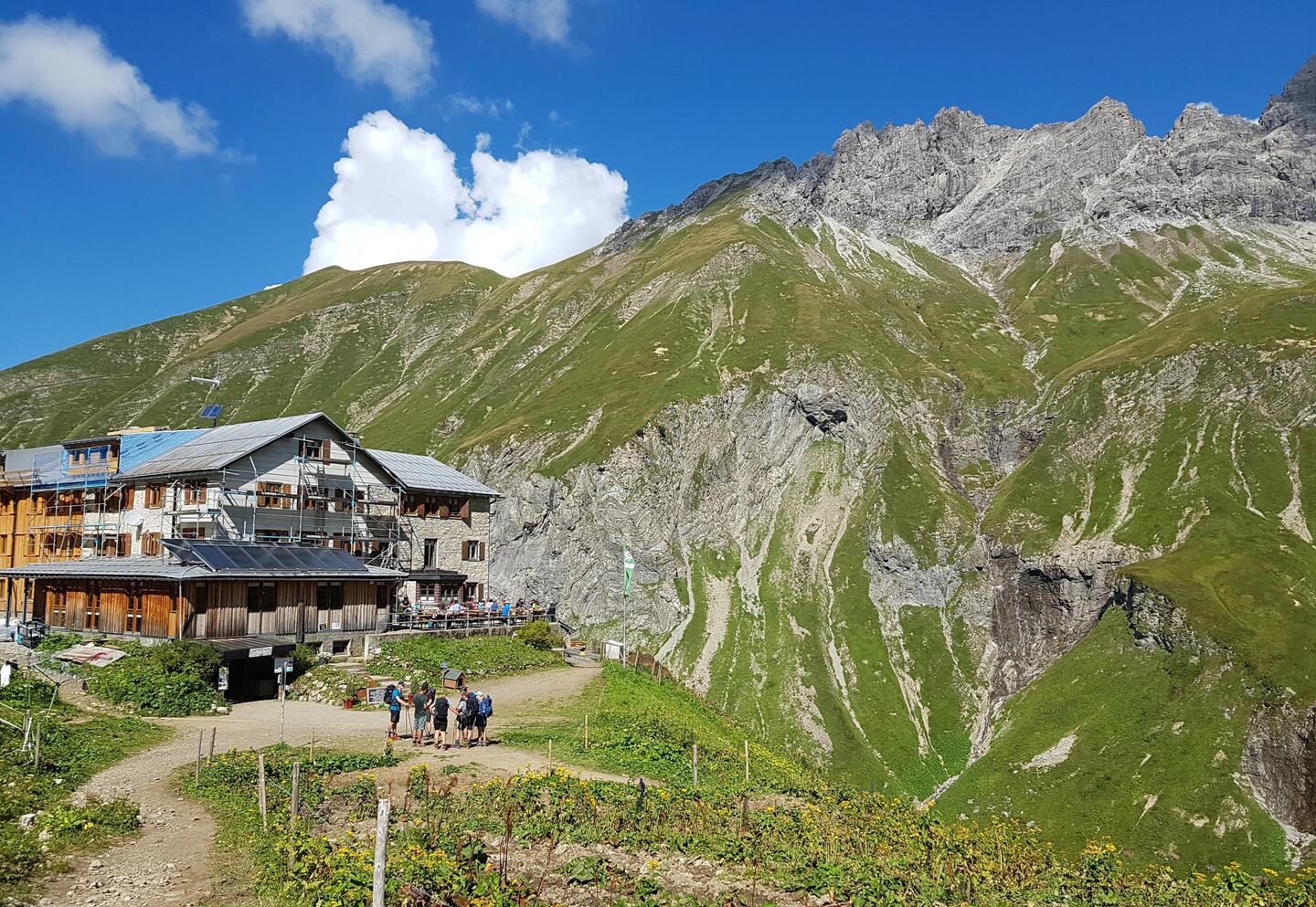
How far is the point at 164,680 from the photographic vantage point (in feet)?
135

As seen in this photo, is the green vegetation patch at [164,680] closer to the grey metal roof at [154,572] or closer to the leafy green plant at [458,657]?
the grey metal roof at [154,572]

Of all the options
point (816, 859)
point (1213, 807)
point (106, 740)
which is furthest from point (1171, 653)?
point (106, 740)

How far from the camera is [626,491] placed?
14000 cm

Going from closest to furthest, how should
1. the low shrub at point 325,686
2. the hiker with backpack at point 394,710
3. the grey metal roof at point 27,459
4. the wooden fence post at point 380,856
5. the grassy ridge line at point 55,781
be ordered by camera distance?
the wooden fence post at point 380,856 → the grassy ridge line at point 55,781 → the hiker with backpack at point 394,710 → the low shrub at point 325,686 → the grey metal roof at point 27,459

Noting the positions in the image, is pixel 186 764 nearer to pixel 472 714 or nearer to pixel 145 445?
pixel 472 714

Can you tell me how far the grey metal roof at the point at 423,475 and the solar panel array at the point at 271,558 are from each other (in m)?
16.1

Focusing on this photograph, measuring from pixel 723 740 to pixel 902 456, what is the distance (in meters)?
115

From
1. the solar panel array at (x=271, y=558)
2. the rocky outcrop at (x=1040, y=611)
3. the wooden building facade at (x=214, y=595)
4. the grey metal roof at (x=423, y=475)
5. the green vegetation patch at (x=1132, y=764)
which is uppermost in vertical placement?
the grey metal roof at (x=423, y=475)

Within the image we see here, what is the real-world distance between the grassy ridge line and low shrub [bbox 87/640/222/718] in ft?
8.84

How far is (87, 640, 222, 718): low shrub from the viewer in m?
39.7

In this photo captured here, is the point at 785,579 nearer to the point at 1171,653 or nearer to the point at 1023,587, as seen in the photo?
the point at 1023,587

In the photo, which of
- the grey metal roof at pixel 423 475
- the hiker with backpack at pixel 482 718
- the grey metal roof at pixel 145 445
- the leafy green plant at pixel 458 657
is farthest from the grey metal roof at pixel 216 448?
the hiker with backpack at pixel 482 718

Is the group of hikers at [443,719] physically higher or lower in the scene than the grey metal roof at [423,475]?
lower

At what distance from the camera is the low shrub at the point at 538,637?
61.2m
